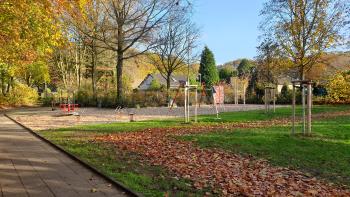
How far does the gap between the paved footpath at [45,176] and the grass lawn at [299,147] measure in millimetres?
3888

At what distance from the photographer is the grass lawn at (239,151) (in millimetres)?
7191

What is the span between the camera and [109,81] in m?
52.6

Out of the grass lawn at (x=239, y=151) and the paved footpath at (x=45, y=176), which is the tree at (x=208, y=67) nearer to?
the grass lawn at (x=239, y=151)

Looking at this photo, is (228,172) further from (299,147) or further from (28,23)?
(28,23)

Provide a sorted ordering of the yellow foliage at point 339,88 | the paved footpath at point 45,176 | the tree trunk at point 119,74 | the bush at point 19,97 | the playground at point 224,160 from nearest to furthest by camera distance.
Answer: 1. the paved footpath at point 45,176
2. the playground at point 224,160
3. the yellow foliage at point 339,88
4. the tree trunk at point 119,74
5. the bush at point 19,97

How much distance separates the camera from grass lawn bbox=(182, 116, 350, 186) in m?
8.64

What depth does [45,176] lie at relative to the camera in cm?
783

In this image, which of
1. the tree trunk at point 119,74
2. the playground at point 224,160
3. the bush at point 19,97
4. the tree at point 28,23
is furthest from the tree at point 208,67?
the playground at point 224,160

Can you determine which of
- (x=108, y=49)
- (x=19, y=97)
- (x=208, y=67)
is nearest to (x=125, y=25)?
(x=108, y=49)

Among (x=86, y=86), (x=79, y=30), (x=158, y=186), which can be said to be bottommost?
(x=158, y=186)

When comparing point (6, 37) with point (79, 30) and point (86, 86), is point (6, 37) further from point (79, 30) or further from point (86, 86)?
point (86, 86)

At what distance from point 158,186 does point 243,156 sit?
3403 millimetres

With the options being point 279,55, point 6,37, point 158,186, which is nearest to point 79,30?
point 279,55

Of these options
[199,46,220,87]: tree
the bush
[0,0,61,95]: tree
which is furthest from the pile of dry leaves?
[199,46,220,87]: tree
